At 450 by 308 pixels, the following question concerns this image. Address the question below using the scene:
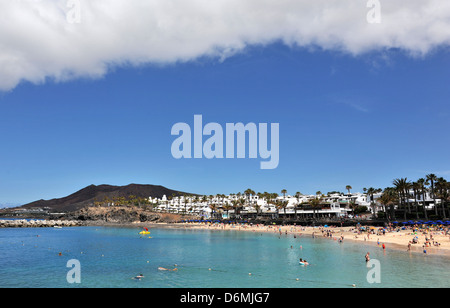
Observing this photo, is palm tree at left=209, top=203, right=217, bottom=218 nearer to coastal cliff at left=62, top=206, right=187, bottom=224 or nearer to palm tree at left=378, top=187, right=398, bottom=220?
coastal cliff at left=62, top=206, right=187, bottom=224

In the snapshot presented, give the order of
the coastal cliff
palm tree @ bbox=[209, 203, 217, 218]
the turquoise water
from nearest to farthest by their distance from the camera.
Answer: the turquoise water, palm tree @ bbox=[209, 203, 217, 218], the coastal cliff

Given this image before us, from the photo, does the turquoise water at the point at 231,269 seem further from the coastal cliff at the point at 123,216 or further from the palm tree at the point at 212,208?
the coastal cliff at the point at 123,216

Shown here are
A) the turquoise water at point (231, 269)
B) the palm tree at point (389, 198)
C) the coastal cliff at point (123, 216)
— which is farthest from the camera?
the coastal cliff at point (123, 216)

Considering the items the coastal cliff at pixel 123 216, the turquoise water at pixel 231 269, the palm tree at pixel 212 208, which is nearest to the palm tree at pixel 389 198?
the turquoise water at pixel 231 269

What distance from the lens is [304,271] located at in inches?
1399

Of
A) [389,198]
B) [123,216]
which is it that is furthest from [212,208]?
[389,198]

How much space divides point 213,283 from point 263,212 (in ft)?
382

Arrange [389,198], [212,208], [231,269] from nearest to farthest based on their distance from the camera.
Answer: [231,269] < [389,198] < [212,208]

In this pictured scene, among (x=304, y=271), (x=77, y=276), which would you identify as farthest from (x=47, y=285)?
(x=304, y=271)

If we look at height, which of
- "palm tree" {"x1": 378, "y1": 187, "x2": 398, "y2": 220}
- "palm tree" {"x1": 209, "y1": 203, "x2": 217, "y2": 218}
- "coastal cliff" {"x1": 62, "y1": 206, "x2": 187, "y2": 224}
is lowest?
"coastal cliff" {"x1": 62, "y1": 206, "x2": 187, "y2": 224}

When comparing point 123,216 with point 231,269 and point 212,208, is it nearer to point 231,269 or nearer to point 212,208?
point 212,208

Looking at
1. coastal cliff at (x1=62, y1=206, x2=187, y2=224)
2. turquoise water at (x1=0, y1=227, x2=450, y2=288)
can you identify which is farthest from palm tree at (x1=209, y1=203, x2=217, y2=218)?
turquoise water at (x1=0, y1=227, x2=450, y2=288)

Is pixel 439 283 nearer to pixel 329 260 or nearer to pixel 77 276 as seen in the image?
pixel 329 260
